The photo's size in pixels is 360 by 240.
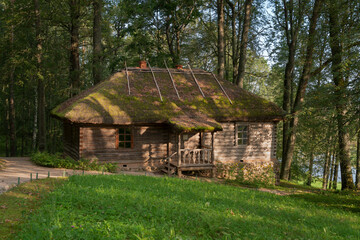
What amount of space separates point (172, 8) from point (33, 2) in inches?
404

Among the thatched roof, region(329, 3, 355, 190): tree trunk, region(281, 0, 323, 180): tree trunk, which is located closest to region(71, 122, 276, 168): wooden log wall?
the thatched roof

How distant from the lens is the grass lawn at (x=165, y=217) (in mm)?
5484

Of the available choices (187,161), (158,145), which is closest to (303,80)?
(187,161)

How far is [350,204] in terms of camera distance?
12477 mm

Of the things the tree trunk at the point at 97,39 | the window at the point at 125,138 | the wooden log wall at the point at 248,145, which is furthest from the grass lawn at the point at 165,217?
the tree trunk at the point at 97,39

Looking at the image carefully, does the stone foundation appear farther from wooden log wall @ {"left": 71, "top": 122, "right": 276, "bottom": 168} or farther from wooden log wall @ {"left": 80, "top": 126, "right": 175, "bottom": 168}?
wooden log wall @ {"left": 80, "top": 126, "right": 175, "bottom": 168}

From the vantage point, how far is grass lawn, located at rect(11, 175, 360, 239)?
5484 mm

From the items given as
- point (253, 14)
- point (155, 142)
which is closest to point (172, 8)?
point (253, 14)

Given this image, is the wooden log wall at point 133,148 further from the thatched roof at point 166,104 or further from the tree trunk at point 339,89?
the tree trunk at point 339,89

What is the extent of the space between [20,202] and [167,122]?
964 cm

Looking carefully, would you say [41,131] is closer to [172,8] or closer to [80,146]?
[80,146]

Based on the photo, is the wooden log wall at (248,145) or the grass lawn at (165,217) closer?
the grass lawn at (165,217)

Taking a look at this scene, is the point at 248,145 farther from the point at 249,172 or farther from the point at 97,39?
the point at 97,39

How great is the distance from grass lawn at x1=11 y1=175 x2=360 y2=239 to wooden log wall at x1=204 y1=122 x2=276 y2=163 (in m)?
8.21
